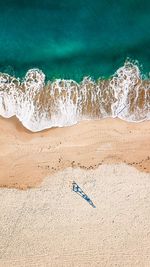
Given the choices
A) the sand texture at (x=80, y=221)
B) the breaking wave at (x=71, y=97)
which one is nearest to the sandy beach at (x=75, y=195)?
the sand texture at (x=80, y=221)

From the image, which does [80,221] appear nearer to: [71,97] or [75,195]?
[75,195]

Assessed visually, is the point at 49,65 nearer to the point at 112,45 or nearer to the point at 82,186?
the point at 112,45

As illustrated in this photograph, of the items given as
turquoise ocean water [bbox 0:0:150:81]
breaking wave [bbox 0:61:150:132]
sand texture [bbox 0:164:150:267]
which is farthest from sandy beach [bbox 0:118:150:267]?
turquoise ocean water [bbox 0:0:150:81]

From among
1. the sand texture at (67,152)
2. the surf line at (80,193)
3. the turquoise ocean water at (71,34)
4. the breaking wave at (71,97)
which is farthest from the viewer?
the turquoise ocean water at (71,34)

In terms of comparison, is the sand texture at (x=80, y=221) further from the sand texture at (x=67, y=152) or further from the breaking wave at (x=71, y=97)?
the breaking wave at (x=71, y=97)

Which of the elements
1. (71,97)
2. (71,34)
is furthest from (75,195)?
(71,34)

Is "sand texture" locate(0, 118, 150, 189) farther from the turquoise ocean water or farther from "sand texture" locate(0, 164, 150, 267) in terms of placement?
the turquoise ocean water
